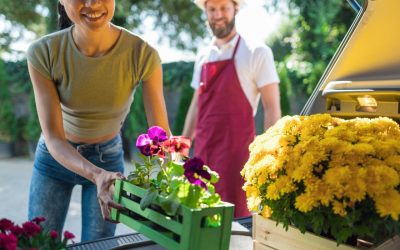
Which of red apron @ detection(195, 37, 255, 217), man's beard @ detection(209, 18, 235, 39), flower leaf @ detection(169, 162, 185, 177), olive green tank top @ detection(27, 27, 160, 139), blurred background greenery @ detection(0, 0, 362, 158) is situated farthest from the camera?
blurred background greenery @ detection(0, 0, 362, 158)

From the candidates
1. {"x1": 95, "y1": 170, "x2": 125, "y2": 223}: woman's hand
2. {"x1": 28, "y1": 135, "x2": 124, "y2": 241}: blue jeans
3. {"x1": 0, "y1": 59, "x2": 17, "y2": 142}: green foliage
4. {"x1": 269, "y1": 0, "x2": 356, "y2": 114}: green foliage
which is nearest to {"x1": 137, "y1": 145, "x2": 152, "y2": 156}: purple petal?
{"x1": 95, "y1": 170, "x2": 125, "y2": 223}: woman's hand

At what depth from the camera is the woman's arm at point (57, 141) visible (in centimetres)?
119

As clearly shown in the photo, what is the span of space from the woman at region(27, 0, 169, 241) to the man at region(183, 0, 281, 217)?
0.87 metres

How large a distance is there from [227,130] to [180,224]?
1.82 meters

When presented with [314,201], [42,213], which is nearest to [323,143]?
[314,201]

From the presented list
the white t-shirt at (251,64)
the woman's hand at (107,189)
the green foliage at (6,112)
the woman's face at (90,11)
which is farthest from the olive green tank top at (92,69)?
the green foliage at (6,112)

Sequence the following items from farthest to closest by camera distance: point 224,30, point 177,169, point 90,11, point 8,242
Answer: point 224,30
point 90,11
point 177,169
point 8,242

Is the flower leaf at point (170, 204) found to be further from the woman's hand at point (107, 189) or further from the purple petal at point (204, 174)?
the woman's hand at point (107, 189)

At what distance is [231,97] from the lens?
8.92 ft

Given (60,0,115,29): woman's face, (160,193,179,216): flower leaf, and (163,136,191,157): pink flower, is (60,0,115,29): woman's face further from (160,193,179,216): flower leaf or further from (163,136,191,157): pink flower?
(160,193,179,216): flower leaf

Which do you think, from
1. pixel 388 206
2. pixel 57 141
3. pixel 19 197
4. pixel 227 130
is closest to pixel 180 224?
pixel 388 206

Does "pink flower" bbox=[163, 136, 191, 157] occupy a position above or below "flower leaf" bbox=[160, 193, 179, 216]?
above

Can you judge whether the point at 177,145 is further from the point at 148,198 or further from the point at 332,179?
the point at 332,179

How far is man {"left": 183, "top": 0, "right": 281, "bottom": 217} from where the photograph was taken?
2.64m
